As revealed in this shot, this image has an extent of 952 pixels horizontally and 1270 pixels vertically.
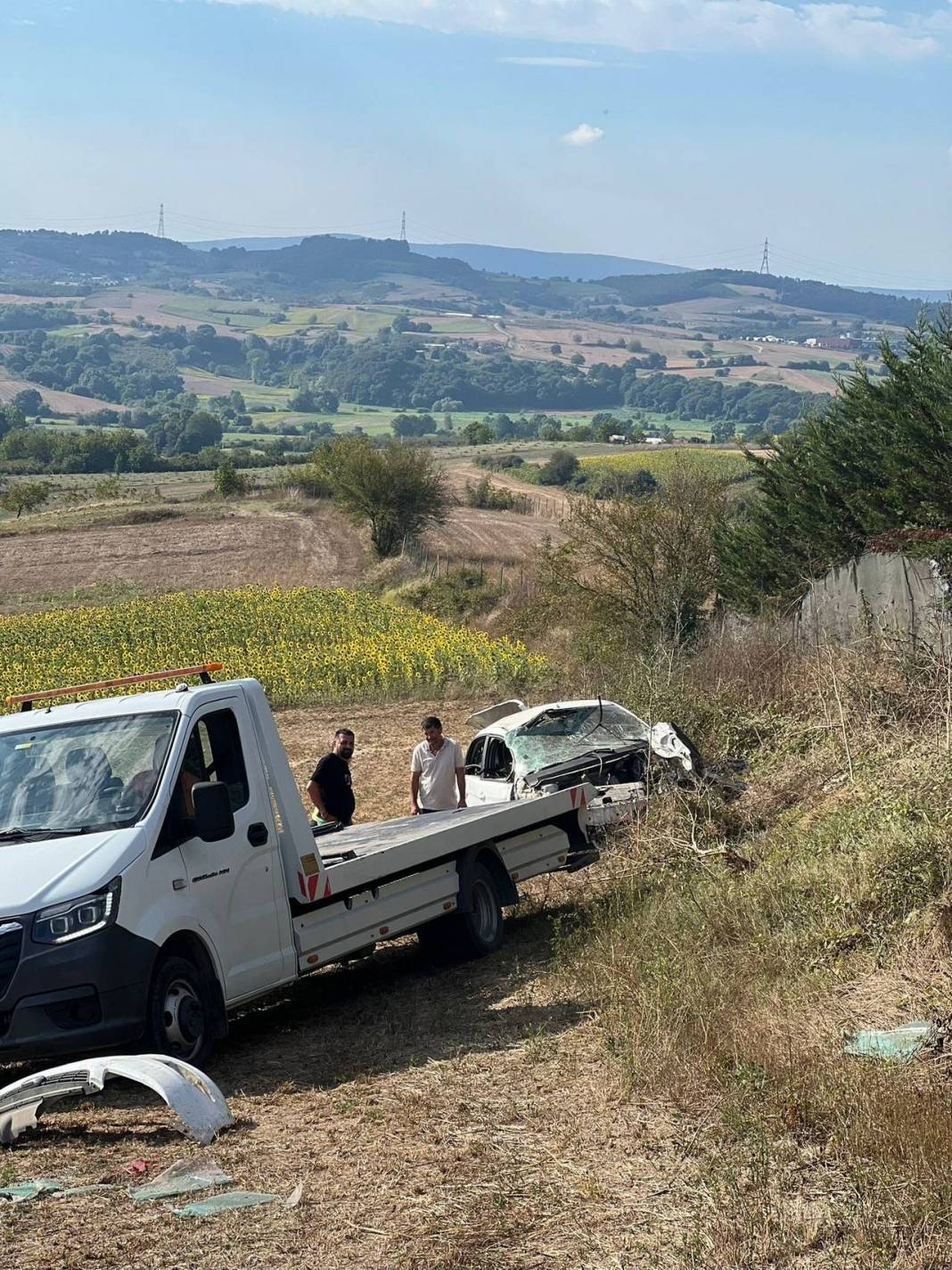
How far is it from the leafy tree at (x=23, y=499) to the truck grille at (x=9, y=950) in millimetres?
73221

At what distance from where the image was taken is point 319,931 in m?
9.34

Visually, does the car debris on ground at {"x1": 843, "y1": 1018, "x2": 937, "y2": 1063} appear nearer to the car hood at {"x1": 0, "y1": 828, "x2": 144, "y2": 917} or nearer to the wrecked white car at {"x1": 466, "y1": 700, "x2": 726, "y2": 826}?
the car hood at {"x1": 0, "y1": 828, "x2": 144, "y2": 917}

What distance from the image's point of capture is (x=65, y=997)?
24.1 ft

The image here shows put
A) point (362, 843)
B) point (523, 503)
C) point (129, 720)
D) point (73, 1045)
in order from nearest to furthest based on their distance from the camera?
point (73, 1045), point (129, 720), point (362, 843), point (523, 503)

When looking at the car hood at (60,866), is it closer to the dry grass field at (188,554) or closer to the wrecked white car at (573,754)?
the wrecked white car at (573,754)

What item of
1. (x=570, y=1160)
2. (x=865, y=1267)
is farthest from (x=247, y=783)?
(x=865, y=1267)

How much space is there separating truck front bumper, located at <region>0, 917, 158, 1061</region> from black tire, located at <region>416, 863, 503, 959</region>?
359cm

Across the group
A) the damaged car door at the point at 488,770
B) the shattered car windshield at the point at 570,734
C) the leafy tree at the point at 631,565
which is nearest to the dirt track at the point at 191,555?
the leafy tree at the point at 631,565

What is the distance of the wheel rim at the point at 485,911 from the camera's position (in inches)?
434

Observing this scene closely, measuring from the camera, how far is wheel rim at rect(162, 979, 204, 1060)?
7.80 metres

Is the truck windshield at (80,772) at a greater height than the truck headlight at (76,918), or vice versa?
the truck windshield at (80,772)

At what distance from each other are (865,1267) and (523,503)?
7386cm

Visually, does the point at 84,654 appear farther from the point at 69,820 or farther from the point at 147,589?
the point at 69,820

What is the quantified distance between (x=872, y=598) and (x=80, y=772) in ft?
57.8
